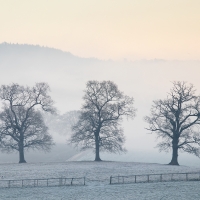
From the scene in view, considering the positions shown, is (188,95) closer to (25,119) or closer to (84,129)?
(84,129)

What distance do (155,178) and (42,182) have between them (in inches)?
571

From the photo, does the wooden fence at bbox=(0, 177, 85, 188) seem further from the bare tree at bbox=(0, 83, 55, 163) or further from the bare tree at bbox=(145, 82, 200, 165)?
the bare tree at bbox=(0, 83, 55, 163)

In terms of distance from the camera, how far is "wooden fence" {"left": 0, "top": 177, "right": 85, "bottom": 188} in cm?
4441

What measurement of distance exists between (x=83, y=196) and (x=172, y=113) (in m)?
28.5

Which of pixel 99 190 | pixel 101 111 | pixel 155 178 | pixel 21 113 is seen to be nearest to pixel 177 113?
pixel 101 111

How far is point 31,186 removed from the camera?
4409 cm

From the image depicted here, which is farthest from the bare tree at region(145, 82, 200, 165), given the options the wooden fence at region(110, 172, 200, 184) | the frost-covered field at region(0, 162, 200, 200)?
the frost-covered field at region(0, 162, 200, 200)

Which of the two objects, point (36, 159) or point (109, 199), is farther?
point (36, 159)

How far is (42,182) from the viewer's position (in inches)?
1802

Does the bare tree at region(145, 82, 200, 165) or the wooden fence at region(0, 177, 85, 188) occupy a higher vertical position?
the bare tree at region(145, 82, 200, 165)

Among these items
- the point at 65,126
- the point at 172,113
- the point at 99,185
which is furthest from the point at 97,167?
the point at 65,126

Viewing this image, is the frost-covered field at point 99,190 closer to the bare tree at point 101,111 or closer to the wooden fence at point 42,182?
the wooden fence at point 42,182

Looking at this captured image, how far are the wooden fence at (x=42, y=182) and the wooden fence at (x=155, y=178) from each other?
4625 millimetres

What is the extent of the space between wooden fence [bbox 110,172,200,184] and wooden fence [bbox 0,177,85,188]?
182 inches
